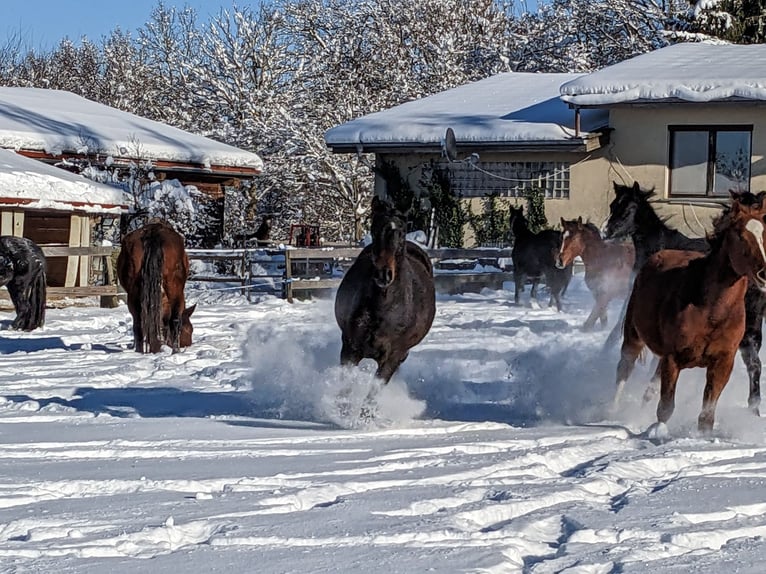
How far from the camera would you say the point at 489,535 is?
16.0 ft

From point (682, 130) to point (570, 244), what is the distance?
27.4 ft

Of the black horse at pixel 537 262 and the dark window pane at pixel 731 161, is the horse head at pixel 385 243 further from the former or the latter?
the dark window pane at pixel 731 161

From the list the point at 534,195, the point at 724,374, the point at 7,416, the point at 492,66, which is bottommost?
the point at 7,416

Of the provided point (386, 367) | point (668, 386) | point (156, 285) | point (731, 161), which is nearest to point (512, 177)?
point (731, 161)

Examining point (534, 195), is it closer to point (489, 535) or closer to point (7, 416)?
point (7, 416)

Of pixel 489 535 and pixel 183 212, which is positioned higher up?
pixel 183 212

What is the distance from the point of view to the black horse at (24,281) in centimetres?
1541

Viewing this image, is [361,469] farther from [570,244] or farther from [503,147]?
[503,147]

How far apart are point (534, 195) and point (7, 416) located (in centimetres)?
1757

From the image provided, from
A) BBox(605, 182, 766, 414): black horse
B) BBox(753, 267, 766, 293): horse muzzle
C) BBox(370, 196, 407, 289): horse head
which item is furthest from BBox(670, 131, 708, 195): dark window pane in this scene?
BBox(753, 267, 766, 293): horse muzzle

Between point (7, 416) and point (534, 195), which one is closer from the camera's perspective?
point (7, 416)

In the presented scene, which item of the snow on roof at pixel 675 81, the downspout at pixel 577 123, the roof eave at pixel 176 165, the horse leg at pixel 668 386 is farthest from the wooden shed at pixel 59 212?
the horse leg at pixel 668 386

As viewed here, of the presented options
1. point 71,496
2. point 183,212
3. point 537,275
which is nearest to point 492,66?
point 183,212

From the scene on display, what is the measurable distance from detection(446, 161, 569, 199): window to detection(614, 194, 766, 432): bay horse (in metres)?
17.1
